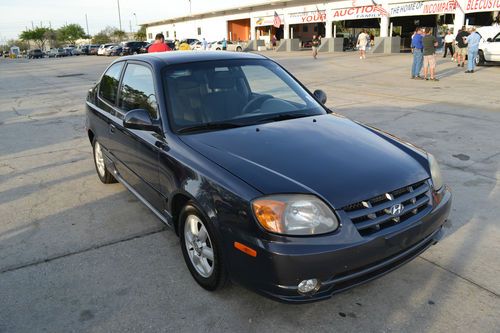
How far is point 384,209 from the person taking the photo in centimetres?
261

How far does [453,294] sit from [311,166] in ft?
4.50

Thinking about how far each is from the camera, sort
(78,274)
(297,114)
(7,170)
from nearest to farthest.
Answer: (78,274) < (297,114) < (7,170)

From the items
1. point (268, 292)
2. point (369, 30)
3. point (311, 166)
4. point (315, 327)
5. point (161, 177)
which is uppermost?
point (369, 30)

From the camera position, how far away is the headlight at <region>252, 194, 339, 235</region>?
97.4 inches

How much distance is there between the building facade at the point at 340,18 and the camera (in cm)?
2780

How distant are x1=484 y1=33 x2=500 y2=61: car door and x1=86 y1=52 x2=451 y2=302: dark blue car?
17357 millimetres

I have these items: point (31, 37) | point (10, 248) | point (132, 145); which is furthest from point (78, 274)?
point (31, 37)

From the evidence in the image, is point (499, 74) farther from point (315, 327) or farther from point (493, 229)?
point (315, 327)

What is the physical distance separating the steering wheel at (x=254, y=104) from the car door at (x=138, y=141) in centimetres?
76

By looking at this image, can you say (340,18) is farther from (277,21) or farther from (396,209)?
(396,209)

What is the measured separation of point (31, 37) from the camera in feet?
376

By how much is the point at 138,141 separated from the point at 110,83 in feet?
4.60

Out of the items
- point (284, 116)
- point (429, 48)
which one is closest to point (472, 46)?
point (429, 48)

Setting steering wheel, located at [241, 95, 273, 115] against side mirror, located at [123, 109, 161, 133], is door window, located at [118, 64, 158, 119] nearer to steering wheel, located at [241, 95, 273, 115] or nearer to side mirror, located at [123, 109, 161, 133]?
side mirror, located at [123, 109, 161, 133]
